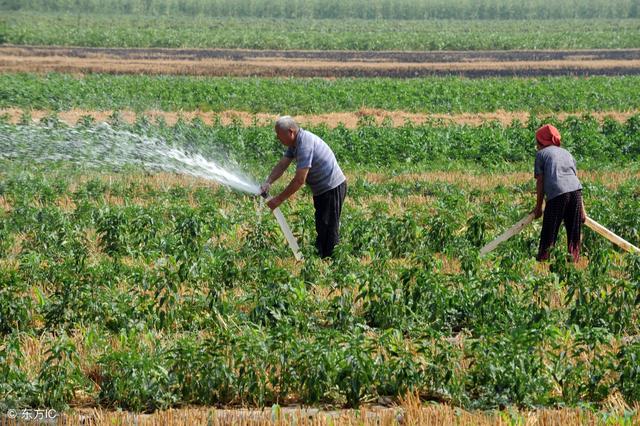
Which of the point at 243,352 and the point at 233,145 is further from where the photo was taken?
the point at 233,145

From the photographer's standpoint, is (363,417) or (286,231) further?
(286,231)

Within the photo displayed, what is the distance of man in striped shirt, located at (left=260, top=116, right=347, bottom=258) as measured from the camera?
9859mm

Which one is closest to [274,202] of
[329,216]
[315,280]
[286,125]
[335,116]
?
[329,216]

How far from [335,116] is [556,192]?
1452 centimetres

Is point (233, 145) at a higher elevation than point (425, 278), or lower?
lower

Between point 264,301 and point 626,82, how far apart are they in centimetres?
2396

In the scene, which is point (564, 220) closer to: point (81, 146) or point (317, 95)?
point (81, 146)

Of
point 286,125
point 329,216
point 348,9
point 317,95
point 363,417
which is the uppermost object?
point 286,125

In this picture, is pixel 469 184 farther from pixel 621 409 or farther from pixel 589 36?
pixel 589 36

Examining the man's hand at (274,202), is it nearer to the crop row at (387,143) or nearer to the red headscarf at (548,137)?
the red headscarf at (548,137)

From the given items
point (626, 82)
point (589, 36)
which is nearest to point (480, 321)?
point (626, 82)

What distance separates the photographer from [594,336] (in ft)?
24.0

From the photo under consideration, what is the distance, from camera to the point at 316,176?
10.1 meters

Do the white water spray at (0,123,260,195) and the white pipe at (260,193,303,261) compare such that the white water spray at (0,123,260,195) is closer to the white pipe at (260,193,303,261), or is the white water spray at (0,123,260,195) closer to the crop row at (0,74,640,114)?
the white pipe at (260,193,303,261)
